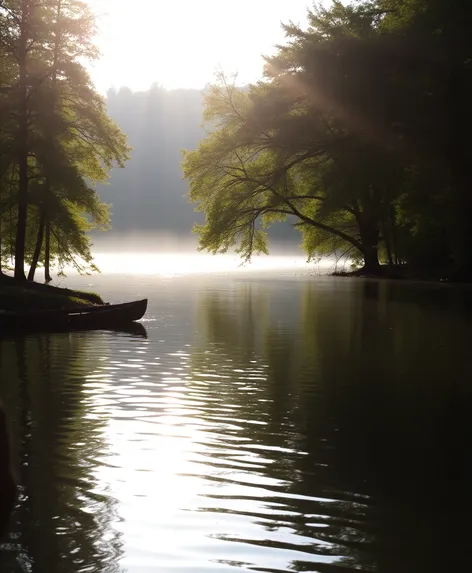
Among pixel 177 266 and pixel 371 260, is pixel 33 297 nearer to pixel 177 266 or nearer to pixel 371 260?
pixel 371 260

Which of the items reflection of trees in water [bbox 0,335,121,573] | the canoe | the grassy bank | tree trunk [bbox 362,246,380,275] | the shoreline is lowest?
reflection of trees in water [bbox 0,335,121,573]

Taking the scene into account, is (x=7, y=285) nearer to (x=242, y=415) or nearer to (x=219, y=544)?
(x=242, y=415)

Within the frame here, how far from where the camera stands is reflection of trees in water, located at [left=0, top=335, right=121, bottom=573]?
646cm

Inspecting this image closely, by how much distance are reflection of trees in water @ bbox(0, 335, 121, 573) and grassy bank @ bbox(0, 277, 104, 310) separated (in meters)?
10.3

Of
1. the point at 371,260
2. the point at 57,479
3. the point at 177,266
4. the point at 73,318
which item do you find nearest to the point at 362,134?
the point at 371,260

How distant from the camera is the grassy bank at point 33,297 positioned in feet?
86.6

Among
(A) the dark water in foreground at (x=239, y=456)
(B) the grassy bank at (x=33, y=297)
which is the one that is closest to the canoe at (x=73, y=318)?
(B) the grassy bank at (x=33, y=297)

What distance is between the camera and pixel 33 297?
2692 centimetres

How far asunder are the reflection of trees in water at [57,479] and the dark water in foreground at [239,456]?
24 mm

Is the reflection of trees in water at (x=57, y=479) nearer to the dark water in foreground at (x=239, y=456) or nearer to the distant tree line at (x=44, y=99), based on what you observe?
the dark water in foreground at (x=239, y=456)

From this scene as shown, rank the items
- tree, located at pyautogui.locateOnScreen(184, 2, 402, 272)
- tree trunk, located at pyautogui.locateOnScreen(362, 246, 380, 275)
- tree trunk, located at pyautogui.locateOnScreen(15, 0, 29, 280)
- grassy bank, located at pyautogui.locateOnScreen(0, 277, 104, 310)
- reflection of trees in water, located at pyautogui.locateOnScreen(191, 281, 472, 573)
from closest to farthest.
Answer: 1. reflection of trees in water, located at pyautogui.locateOnScreen(191, 281, 472, 573)
2. grassy bank, located at pyautogui.locateOnScreen(0, 277, 104, 310)
3. tree trunk, located at pyautogui.locateOnScreen(15, 0, 29, 280)
4. tree, located at pyautogui.locateOnScreen(184, 2, 402, 272)
5. tree trunk, located at pyautogui.locateOnScreen(362, 246, 380, 275)

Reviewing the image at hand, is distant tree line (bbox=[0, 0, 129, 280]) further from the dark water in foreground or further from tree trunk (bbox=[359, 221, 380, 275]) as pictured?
tree trunk (bbox=[359, 221, 380, 275])

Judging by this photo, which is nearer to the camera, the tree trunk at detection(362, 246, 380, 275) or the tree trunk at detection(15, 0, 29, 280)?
the tree trunk at detection(15, 0, 29, 280)

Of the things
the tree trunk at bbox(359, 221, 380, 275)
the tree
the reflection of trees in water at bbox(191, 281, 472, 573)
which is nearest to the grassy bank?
the reflection of trees in water at bbox(191, 281, 472, 573)
